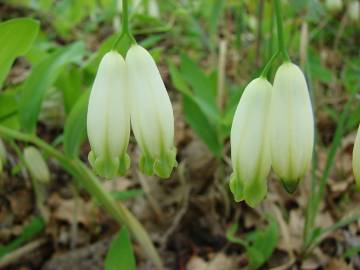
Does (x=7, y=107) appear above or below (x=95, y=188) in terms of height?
above

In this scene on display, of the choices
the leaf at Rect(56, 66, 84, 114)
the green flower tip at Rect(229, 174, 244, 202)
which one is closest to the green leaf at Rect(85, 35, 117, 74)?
the leaf at Rect(56, 66, 84, 114)

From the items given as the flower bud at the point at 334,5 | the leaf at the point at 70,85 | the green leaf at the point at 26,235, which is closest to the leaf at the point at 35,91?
the leaf at the point at 70,85

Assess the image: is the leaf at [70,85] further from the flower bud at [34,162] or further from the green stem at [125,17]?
the green stem at [125,17]

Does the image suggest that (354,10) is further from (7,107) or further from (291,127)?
(291,127)

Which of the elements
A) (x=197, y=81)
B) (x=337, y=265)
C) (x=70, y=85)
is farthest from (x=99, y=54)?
(x=337, y=265)

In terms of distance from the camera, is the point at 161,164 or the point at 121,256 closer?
the point at 161,164

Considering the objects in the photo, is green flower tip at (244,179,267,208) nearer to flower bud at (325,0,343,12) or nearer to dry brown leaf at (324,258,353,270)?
dry brown leaf at (324,258,353,270)

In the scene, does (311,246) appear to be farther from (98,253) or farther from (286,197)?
(98,253)
